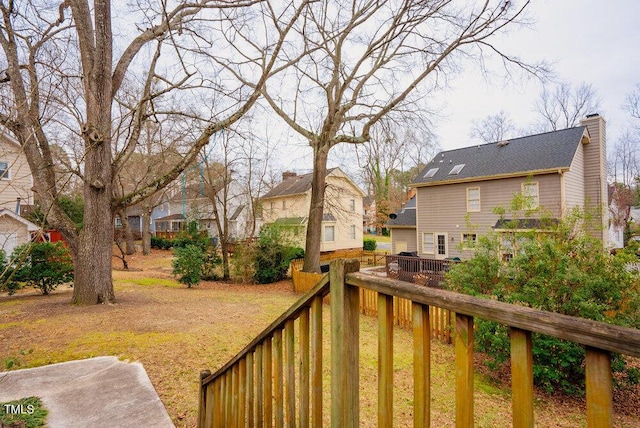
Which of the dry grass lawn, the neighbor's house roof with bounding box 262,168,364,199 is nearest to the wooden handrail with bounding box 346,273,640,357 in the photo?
the dry grass lawn

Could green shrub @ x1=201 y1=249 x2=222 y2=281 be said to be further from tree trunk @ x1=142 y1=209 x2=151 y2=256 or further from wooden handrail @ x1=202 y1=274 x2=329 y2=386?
wooden handrail @ x1=202 y1=274 x2=329 y2=386

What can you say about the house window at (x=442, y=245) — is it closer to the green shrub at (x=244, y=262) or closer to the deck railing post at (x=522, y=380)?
the green shrub at (x=244, y=262)

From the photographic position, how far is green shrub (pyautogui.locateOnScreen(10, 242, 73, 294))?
9484 millimetres

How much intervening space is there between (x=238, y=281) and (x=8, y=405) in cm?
1247

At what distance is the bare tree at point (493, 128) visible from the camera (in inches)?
1264

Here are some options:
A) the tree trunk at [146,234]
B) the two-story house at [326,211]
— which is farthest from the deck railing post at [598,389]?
the tree trunk at [146,234]

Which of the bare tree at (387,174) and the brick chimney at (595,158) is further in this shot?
the bare tree at (387,174)

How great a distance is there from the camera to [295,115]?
13992 mm

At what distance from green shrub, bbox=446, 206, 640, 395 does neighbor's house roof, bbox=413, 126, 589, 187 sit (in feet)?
32.5

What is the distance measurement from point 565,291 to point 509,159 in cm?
1359

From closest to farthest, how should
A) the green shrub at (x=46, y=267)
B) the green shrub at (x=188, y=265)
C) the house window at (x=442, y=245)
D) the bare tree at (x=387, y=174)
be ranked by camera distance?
1. the green shrub at (x=46, y=267)
2. the green shrub at (x=188, y=265)
3. the house window at (x=442, y=245)
4. the bare tree at (x=387, y=174)

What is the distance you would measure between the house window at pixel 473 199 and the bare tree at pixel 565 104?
15.8m

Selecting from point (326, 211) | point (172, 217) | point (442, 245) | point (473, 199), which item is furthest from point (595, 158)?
point (172, 217)

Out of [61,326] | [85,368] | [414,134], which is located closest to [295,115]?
[414,134]
